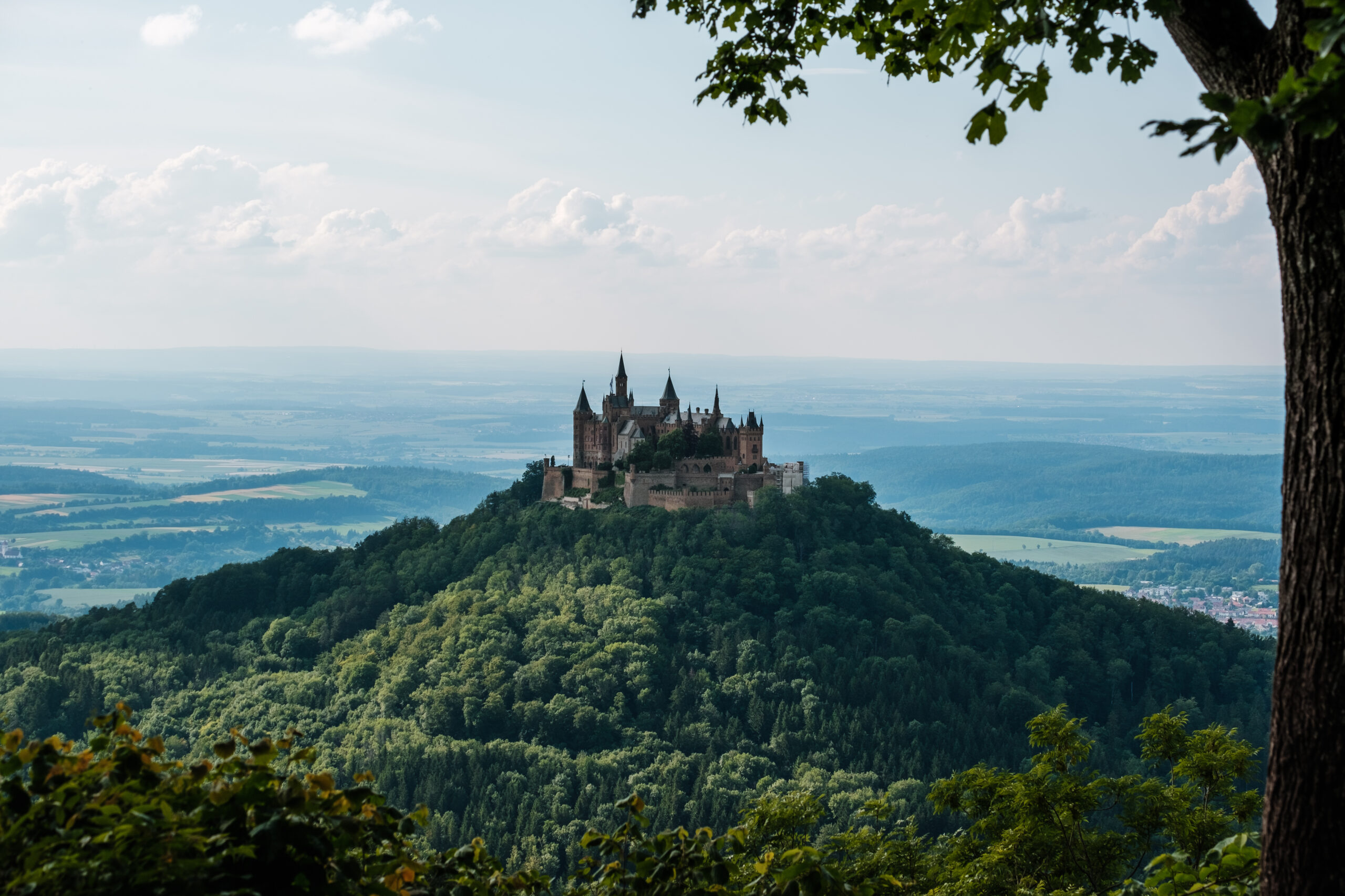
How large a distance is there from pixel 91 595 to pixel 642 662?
14119cm

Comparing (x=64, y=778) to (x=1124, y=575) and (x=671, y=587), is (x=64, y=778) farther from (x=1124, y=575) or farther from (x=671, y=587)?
(x=1124, y=575)

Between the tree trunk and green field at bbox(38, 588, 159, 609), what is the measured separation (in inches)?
7180

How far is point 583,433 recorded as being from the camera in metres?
85.3

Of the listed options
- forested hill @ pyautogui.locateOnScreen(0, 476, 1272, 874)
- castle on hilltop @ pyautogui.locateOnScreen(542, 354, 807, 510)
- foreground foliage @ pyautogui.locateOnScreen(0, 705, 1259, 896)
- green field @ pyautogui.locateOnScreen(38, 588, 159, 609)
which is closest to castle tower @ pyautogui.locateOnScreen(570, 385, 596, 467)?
castle on hilltop @ pyautogui.locateOnScreen(542, 354, 807, 510)

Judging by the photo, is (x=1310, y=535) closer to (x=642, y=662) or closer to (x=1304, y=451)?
(x=1304, y=451)

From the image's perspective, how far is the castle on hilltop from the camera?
3105 inches

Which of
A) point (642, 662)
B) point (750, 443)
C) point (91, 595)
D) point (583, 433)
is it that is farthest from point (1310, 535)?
point (91, 595)

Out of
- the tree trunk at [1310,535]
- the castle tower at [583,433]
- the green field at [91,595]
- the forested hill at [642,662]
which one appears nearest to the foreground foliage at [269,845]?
the tree trunk at [1310,535]

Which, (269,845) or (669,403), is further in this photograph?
(669,403)

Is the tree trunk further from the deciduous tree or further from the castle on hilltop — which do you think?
the castle on hilltop

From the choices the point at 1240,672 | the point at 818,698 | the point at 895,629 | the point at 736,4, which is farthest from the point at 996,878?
the point at 1240,672

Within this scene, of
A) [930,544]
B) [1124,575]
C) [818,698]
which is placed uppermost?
[930,544]

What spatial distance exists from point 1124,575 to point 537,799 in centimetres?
14496

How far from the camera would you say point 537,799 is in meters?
60.1
